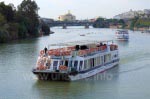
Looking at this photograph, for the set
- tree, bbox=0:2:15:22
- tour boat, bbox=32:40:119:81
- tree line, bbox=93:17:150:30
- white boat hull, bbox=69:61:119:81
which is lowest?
tree line, bbox=93:17:150:30

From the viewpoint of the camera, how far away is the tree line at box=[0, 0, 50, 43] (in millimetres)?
68600

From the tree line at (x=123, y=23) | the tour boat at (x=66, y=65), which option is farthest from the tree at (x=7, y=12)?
the tree line at (x=123, y=23)

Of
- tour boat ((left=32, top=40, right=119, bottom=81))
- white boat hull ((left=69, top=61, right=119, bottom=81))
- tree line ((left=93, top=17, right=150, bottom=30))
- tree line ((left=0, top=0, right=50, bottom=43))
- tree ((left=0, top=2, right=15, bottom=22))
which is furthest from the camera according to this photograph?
tree line ((left=93, top=17, right=150, bottom=30))

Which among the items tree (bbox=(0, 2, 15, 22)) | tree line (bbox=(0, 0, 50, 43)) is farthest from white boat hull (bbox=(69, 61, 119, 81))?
tree (bbox=(0, 2, 15, 22))

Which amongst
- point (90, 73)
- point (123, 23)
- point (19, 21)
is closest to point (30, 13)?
point (19, 21)

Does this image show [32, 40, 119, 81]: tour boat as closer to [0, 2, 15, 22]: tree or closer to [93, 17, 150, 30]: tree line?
[0, 2, 15, 22]: tree

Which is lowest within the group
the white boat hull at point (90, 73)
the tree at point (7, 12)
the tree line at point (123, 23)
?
the tree line at point (123, 23)

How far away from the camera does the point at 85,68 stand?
27.3 m

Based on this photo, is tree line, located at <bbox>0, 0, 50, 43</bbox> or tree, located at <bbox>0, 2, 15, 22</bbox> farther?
tree, located at <bbox>0, 2, 15, 22</bbox>

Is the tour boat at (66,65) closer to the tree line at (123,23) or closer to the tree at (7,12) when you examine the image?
the tree at (7,12)

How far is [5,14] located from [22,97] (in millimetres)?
54725

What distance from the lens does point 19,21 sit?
258 feet

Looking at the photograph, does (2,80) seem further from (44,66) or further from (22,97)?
(22,97)

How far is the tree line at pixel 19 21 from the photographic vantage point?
225 feet
